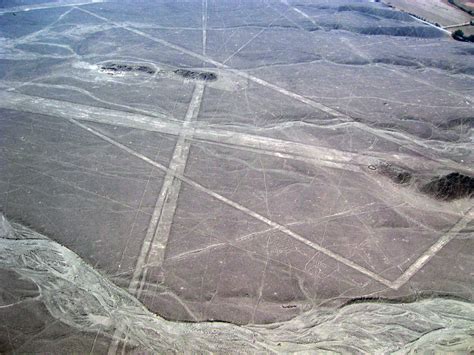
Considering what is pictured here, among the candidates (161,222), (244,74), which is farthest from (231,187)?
(244,74)

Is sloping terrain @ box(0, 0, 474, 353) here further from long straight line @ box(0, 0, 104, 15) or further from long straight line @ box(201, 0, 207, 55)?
long straight line @ box(0, 0, 104, 15)

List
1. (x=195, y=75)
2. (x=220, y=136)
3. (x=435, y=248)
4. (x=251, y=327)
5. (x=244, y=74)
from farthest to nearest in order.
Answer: (x=244, y=74) < (x=195, y=75) < (x=220, y=136) < (x=435, y=248) < (x=251, y=327)

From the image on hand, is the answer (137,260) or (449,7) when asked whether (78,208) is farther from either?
(449,7)

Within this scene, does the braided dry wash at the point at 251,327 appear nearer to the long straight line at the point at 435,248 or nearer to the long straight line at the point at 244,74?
the long straight line at the point at 435,248

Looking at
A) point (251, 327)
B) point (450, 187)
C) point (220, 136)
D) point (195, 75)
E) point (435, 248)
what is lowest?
point (251, 327)

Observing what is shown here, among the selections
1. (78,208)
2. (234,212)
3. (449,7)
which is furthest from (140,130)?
(449,7)

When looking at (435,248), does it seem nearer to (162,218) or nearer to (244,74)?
(162,218)

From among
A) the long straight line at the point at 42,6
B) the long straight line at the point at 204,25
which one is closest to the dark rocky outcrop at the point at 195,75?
the long straight line at the point at 204,25
